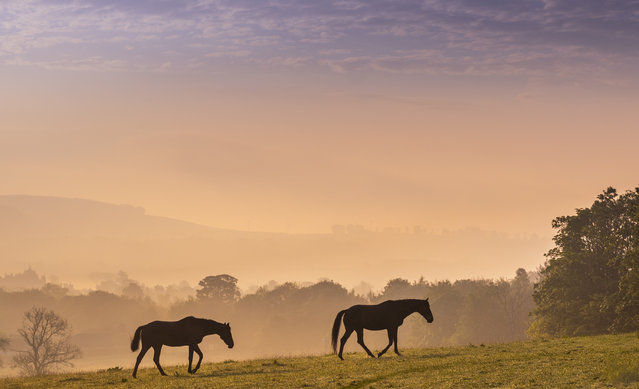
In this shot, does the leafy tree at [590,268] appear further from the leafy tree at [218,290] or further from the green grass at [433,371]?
the leafy tree at [218,290]

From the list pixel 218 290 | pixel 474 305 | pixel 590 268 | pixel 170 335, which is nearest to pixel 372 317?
pixel 170 335

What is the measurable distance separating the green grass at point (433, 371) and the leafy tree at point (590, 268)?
28622mm

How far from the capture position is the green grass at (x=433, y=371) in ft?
66.5

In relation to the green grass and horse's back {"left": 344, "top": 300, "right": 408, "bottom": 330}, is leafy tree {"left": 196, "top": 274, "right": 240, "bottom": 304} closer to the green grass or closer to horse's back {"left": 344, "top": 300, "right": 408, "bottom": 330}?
the green grass

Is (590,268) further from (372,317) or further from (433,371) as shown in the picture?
(433,371)

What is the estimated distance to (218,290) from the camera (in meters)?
191

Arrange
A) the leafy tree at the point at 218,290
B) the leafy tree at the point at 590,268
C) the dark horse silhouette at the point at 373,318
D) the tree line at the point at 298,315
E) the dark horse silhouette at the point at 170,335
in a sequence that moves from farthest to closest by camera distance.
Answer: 1. the leafy tree at the point at 218,290
2. the tree line at the point at 298,315
3. the leafy tree at the point at 590,268
4. the dark horse silhouette at the point at 373,318
5. the dark horse silhouette at the point at 170,335

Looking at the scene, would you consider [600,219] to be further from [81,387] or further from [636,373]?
[81,387]

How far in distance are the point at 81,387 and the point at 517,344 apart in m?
21.2

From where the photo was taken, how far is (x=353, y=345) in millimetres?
137125

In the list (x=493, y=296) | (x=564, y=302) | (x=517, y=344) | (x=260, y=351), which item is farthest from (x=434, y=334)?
(x=517, y=344)

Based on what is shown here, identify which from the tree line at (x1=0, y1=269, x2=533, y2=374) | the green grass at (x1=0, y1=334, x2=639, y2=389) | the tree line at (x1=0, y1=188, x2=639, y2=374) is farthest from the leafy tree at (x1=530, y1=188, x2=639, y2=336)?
the tree line at (x1=0, y1=269, x2=533, y2=374)

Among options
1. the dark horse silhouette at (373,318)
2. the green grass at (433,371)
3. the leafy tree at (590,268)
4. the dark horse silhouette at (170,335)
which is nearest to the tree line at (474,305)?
the leafy tree at (590,268)

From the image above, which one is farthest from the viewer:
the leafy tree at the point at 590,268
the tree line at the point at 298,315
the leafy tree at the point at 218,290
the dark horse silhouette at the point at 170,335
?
the leafy tree at the point at 218,290
